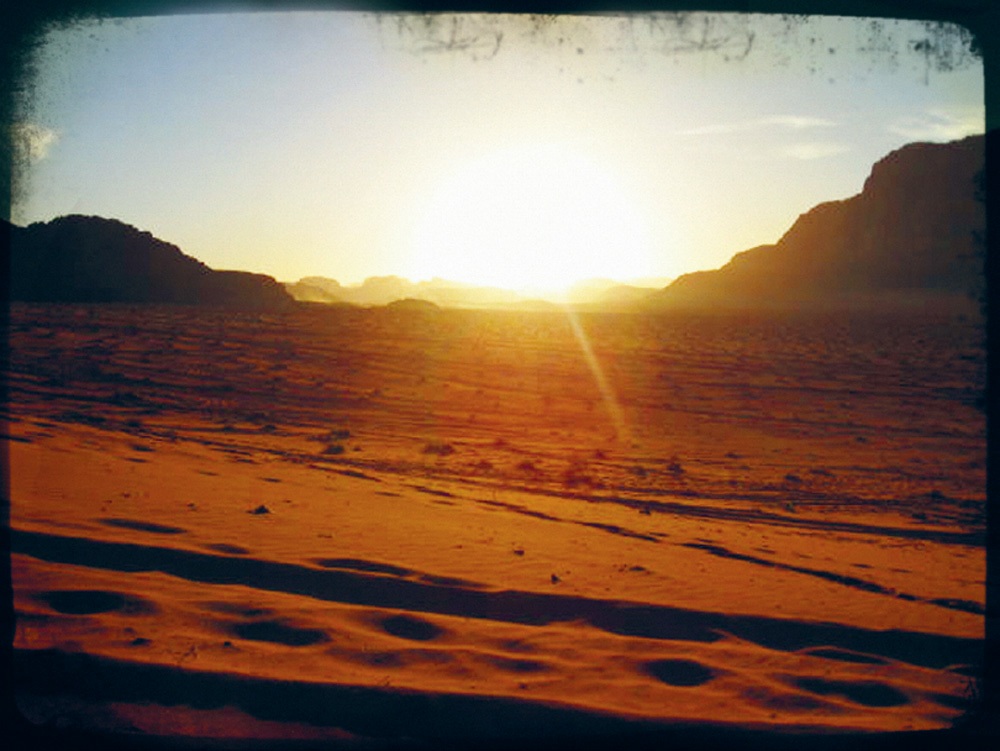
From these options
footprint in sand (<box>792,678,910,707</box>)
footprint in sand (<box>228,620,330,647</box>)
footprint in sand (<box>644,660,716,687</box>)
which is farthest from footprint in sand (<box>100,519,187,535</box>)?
footprint in sand (<box>792,678,910,707</box>)

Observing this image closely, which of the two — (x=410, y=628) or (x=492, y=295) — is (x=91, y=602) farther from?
(x=492, y=295)

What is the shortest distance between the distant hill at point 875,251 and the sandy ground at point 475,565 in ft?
151

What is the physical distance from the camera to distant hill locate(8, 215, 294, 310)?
92.7 feet

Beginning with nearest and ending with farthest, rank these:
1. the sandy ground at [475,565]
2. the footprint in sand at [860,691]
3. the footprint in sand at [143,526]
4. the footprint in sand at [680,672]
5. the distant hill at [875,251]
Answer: the sandy ground at [475,565] → the footprint in sand at [860,691] → the footprint in sand at [680,672] → the footprint in sand at [143,526] → the distant hill at [875,251]

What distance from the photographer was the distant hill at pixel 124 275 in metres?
28.3

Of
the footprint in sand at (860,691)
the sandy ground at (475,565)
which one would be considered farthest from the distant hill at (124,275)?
the footprint in sand at (860,691)

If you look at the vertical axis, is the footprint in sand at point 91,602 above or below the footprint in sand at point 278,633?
above

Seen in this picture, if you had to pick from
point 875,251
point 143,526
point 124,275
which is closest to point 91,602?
point 143,526

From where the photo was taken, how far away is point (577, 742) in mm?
2121

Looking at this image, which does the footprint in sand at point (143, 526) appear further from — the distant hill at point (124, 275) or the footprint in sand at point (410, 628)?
the distant hill at point (124, 275)

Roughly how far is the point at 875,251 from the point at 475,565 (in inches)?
2477

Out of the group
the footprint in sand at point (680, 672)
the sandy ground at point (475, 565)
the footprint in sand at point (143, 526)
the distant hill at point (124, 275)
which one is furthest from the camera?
the distant hill at point (124, 275)

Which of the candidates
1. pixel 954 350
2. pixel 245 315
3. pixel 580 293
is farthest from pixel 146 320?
pixel 580 293

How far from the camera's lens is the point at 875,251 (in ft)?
194
